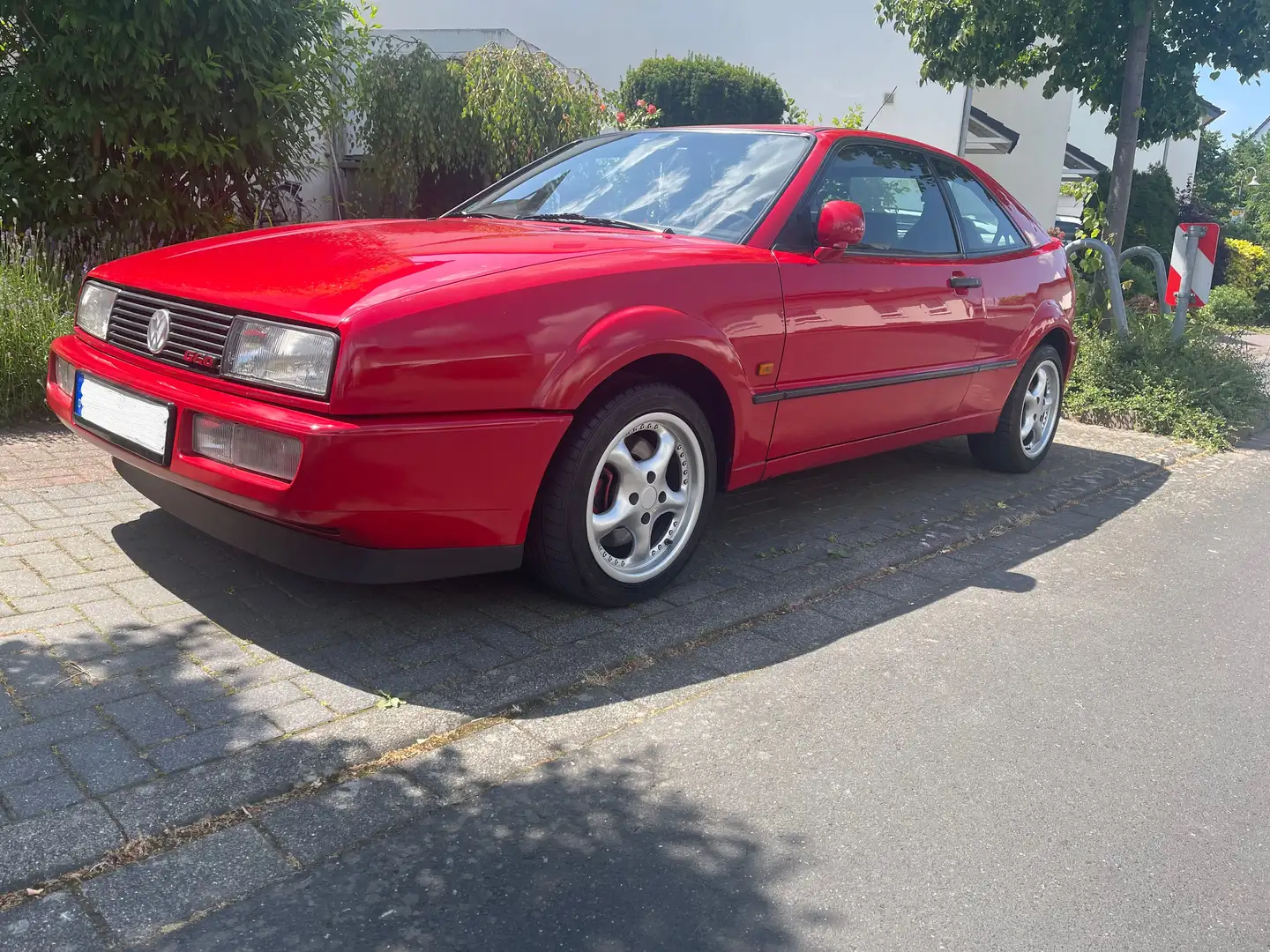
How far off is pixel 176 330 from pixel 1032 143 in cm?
2222

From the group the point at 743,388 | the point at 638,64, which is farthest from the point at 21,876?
the point at 638,64

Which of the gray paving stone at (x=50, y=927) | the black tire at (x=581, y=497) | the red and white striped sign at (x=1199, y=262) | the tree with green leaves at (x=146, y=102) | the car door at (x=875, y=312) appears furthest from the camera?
the red and white striped sign at (x=1199, y=262)

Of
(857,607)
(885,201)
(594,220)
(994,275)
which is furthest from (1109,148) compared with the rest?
(857,607)

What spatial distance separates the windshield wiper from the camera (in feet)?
13.5

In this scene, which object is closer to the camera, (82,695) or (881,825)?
(881,825)

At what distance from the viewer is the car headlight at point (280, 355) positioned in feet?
9.12

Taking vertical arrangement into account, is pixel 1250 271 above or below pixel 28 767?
above

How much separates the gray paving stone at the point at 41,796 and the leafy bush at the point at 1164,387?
7029mm

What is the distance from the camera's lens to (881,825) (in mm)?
2490

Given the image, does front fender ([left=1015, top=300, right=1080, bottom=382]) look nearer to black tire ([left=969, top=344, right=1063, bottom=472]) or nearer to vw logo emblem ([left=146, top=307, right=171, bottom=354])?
black tire ([left=969, top=344, right=1063, bottom=472])

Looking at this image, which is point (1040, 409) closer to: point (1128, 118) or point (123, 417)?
point (1128, 118)

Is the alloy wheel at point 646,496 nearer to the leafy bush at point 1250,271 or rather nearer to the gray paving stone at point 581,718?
the gray paving stone at point 581,718

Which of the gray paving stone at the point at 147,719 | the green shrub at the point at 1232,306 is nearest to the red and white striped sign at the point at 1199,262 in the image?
the gray paving stone at the point at 147,719

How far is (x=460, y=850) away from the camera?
2283 millimetres
